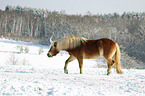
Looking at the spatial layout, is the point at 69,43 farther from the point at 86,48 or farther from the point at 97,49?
the point at 97,49

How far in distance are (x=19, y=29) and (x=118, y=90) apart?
68.7 meters

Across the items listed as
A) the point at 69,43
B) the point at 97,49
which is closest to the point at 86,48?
the point at 97,49

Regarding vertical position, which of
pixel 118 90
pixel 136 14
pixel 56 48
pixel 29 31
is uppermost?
pixel 136 14

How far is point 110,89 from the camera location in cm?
425

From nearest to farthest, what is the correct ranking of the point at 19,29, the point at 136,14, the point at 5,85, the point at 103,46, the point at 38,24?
1. the point at 5,85
2. the point at 103,46
3. the point at 19,29
4. the point at 38,24
5. the point at 136,14

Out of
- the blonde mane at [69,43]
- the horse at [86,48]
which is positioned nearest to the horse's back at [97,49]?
the horse at [86,48]

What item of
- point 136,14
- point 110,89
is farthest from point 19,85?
point 136,14

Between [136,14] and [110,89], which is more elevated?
[136,14]

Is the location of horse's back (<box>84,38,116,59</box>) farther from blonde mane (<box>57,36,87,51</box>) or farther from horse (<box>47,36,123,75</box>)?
blonde mane (<box>57,36,87,51</box>)

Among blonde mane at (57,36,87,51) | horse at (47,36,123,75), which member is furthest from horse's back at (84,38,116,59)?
blonde mane at (57,36,87,51)

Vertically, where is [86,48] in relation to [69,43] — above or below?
below

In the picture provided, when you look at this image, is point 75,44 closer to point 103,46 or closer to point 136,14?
point 103,46

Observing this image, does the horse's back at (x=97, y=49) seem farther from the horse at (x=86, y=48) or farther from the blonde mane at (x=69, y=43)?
the blonde mane at (x=69, y=43)

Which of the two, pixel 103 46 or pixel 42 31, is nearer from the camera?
pixel 103 46
